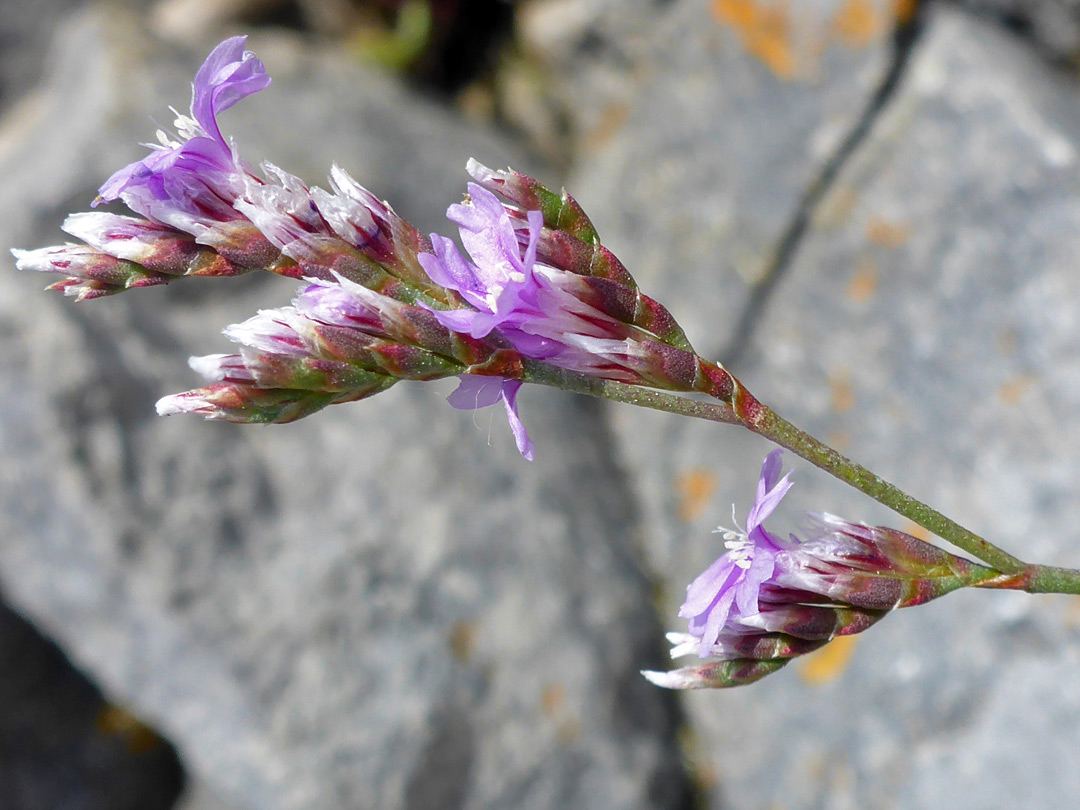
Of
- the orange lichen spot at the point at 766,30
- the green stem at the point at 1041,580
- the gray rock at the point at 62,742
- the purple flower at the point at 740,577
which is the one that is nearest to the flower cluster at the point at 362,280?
the purple flower at the point at 740,577

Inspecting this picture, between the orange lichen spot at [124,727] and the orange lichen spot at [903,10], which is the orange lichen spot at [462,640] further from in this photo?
the orange lichen spot at [903,10]

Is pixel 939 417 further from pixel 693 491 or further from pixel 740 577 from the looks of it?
pixel 740 577

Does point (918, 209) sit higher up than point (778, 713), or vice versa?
point (918, 209)

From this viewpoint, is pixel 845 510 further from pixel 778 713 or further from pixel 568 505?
pixel 568 505

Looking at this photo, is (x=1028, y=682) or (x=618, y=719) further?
(x=618, y=719)

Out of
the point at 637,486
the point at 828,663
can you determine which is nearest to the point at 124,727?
the point at 637,486

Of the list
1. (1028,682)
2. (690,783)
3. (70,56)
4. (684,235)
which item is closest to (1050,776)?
(1028,682)
